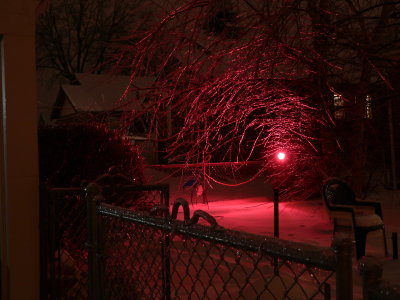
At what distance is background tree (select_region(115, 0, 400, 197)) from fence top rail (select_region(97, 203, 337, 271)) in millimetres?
2254

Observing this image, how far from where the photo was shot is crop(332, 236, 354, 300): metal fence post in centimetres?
132

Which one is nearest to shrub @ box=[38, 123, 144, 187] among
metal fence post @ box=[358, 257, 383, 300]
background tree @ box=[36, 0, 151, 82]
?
metal fence post @ box=[358, 257, 383, 300]

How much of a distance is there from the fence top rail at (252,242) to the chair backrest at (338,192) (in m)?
6.12

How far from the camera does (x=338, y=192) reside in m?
8.21

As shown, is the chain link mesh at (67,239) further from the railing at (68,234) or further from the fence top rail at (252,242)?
the fence top rail at (252,242)

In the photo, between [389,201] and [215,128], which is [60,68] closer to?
[389,201]

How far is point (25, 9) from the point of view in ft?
12.2

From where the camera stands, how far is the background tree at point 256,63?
4688mm

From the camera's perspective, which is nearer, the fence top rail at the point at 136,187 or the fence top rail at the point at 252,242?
the fence top rail at the point at 252,242

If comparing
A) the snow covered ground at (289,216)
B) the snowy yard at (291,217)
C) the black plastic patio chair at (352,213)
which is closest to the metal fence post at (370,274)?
the snowy yard at (291,217)

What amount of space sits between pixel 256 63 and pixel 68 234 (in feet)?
7.73

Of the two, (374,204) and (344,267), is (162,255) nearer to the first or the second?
(344,267)

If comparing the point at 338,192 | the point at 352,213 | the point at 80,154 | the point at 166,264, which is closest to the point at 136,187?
the point at 166,264

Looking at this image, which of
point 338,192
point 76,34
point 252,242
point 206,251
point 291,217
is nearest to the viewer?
point 252,242
